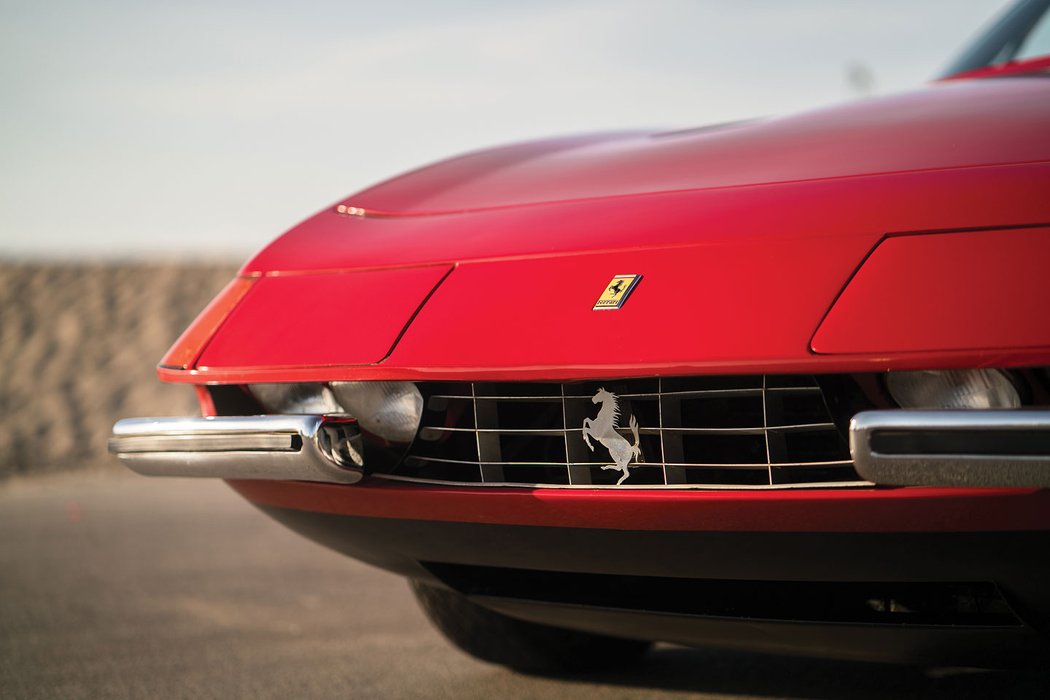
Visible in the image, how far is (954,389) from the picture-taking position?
137 centimetres

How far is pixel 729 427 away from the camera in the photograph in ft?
4.82

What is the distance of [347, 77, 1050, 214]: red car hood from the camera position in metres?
1.61

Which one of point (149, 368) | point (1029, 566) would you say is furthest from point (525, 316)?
point (149, 368)

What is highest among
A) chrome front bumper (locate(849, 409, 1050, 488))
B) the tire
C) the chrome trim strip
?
chrome front bumper (locate(849, 409, 1050, 488))

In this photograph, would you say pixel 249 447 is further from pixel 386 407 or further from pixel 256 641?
pixel 256 641

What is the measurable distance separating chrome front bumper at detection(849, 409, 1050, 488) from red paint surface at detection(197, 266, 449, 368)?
2.33 feet

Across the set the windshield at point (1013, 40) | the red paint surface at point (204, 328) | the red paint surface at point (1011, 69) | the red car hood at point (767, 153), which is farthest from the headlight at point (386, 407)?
the windshield at point (1013, 40)

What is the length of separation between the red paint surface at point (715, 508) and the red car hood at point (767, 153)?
48 centimetres

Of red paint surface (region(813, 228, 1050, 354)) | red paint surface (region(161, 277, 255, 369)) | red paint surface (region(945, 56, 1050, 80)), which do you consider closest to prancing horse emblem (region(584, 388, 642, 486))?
red paint surface (region(813, 228, 1050, 354))

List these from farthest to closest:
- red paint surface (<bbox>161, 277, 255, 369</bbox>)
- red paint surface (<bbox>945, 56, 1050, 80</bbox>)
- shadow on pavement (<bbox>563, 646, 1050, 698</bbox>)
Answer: red paint surface (<bbox>945, 56, 1050, 80</bbox>) → shadow on pavement (<bbox>563, 646, 1050, 698</bbox>) → red paint surface (<bbox>161, 277, 255, 369</bbox>)

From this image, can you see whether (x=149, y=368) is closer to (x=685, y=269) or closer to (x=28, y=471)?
(x=28, y=471)

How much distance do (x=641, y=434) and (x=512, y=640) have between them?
0.89 meters

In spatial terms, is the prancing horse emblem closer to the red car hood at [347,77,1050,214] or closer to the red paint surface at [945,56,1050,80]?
the red car hood at [347,77,1050,214]

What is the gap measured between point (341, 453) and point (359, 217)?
0.57m
